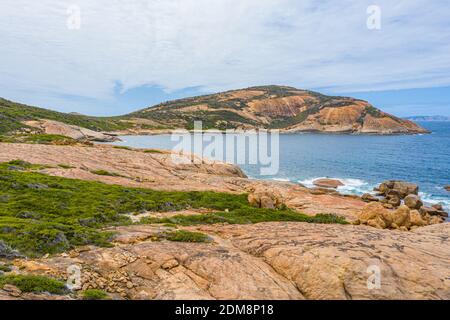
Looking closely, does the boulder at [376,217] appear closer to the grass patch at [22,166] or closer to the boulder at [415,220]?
the boulder at [415,220]

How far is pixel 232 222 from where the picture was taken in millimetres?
25453

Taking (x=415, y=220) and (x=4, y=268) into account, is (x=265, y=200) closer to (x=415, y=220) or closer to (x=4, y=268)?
(x=415, y=220)

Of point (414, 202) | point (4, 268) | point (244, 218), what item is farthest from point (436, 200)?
point (4, 268)

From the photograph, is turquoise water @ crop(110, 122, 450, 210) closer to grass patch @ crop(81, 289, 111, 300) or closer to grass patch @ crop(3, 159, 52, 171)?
grass patch @ crop(3, 159, 52, 171)

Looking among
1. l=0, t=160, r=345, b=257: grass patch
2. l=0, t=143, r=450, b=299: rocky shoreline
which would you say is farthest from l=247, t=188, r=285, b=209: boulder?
l=0, t=143, r=450, b=299: rocky shoreline

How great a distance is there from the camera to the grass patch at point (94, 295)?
12.9 meters

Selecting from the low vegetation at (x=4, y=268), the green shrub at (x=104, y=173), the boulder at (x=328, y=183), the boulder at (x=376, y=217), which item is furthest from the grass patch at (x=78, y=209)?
the boulder at (x=328, y=183)

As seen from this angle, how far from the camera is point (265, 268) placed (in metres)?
16.0

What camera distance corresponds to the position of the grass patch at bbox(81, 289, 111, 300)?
12.9 meters

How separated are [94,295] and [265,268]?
7703 mm

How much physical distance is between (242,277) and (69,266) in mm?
7762

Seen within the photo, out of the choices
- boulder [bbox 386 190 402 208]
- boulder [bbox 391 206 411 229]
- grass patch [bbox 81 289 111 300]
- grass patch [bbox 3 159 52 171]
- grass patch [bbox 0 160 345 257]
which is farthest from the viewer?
boulder [bbox 386 190 402 208]

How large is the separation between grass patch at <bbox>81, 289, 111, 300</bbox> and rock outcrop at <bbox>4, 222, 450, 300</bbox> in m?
0.42

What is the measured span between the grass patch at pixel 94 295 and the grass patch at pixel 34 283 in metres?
0.78
